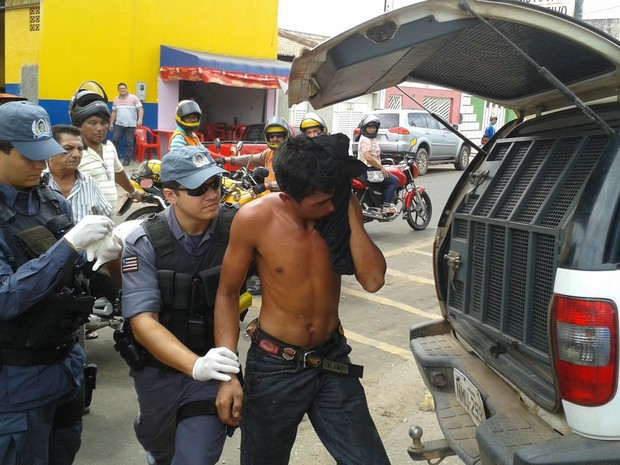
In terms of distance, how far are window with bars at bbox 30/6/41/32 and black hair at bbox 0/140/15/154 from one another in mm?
14716

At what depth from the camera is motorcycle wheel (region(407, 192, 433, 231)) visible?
1023 cm

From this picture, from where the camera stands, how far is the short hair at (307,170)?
256 cm

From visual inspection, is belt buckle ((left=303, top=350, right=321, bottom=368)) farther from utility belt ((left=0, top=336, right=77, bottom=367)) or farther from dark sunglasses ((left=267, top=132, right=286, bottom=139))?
dark sunglasses ((left=267, top=132, right=286, bottom=139))

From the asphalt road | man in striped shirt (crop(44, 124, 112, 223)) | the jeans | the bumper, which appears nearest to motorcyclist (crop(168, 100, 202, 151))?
the asphalt road

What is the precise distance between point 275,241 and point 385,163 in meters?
8.24

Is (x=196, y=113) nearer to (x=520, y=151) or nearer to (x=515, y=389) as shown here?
(x=520, y=151)

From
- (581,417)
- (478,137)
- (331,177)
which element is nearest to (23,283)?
(331,177)

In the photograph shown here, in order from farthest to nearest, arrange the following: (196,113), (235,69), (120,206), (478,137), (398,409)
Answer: (478,137) → (235,69) → (196,113) → (120,206) → (398,409)

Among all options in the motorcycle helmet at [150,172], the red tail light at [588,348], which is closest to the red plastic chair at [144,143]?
the motorcycle helmet at [150,172]

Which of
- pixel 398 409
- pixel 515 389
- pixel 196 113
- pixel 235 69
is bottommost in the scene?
pixel 398 409

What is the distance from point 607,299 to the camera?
2.24m

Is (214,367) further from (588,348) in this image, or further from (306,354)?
(588,348)

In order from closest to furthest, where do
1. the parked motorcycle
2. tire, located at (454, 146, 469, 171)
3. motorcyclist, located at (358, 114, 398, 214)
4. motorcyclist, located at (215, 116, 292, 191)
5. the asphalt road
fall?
the asphalt road
motorcyclist, located at (215, 116, 292, 191)
motorcyclist, located at (358, 114, 398, 214)
the parked motorcycle
tire, located at (454, 146, 469, 171)

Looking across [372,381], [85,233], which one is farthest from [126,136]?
[85,233]
